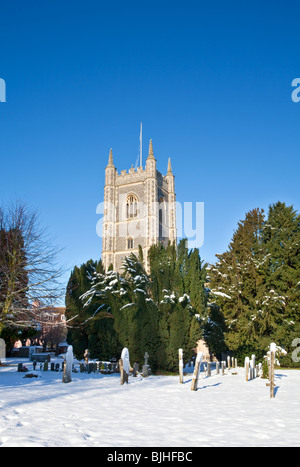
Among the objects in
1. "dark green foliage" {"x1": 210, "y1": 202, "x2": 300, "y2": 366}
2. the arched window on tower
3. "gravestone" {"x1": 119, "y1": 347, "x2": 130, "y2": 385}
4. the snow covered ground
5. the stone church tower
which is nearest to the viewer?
the snow covered ground

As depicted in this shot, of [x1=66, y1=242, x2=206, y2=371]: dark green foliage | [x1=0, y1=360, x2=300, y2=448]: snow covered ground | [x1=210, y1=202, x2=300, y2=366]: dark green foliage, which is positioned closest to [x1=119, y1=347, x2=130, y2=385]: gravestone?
[x1=0, y1=360, x2=300, y2=448]: snow covered ground

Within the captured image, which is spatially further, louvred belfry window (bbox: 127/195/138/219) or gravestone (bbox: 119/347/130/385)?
louvred belfry window (bbox: 127/195/138/219)

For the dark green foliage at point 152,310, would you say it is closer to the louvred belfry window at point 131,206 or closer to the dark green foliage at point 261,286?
the dark green foliage at point 261,286

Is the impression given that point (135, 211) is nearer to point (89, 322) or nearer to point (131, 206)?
point (131, 206)

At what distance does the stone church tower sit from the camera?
183 ft

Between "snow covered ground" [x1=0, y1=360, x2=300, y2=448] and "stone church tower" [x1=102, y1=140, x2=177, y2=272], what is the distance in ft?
143

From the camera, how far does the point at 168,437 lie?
5129 millimetres

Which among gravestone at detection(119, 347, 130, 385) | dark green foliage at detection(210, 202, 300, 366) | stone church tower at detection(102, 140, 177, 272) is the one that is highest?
stone church tower at detection(102, 140, 177, 272)

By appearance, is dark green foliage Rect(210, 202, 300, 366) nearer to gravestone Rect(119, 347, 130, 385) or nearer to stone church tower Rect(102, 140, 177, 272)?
gravestone Rect(119, 347, 130, 385)

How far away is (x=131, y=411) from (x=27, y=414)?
203 centimetres

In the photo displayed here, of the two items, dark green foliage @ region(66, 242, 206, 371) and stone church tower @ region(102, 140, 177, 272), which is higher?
stone church tower @ region(102, 140, 177, 272)

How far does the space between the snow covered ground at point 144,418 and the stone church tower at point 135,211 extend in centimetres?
4371

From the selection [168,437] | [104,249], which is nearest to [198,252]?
[168,437]

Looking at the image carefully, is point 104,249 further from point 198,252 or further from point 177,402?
point 177,402
